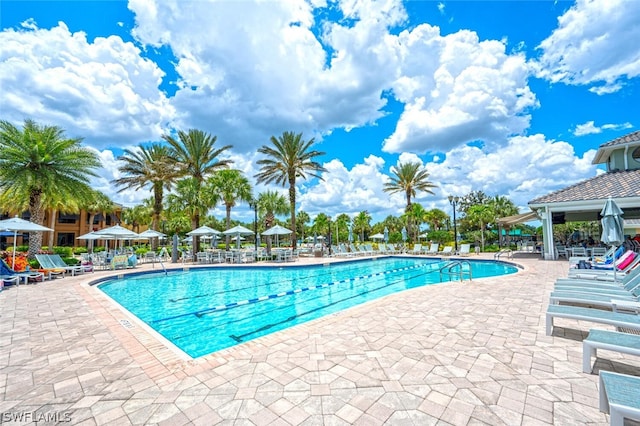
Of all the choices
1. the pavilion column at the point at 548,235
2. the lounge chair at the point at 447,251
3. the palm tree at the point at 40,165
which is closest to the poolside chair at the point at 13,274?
the palm tree at the point at 40,165

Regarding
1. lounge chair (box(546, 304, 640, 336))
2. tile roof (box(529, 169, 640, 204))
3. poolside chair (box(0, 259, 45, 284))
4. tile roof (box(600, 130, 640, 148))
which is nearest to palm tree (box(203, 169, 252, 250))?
poolside chair (box(0, 259, 45, 284))

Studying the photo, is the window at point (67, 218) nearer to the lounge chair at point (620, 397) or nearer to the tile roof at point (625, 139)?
the lounge chair at point (620, 397)

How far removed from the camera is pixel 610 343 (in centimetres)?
264

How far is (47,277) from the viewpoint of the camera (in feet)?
36.5

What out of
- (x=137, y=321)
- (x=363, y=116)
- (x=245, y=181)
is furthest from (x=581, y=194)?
(x=245, y=181)

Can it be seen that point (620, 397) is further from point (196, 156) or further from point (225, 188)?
point (196, 156)

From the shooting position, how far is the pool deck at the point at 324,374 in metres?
2.29

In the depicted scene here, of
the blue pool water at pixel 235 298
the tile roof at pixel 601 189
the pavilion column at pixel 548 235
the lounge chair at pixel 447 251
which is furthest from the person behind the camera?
the lounge chair at pixel 447 251

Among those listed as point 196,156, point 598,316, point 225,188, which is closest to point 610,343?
point 598,316

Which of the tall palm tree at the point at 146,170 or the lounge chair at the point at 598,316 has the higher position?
the tall palm tree at the point at 146,170

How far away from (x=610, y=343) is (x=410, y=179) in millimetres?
26274

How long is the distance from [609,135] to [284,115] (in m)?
19.7

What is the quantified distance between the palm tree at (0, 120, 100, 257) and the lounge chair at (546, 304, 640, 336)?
1762 centimetres

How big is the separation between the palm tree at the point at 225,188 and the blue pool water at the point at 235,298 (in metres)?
7.42
